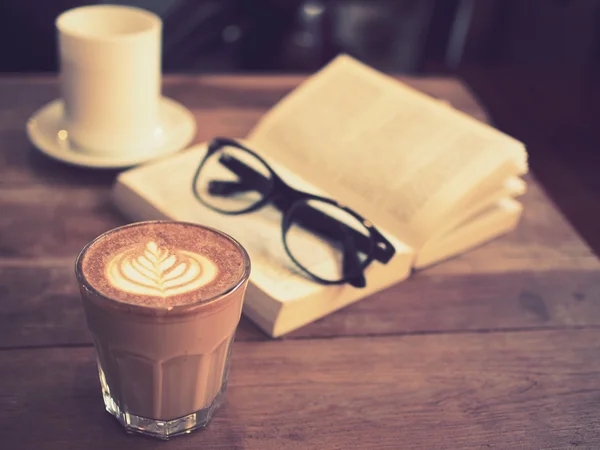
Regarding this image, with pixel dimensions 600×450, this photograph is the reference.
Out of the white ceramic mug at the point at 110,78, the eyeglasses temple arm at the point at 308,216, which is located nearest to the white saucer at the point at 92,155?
the white ceramic mug at the point at 110,78

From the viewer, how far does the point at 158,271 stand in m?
0.52

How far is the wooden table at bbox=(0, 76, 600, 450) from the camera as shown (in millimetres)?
576

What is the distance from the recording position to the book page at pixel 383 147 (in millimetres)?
812

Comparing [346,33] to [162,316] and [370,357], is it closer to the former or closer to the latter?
[370,357]

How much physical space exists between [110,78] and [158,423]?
495 mm

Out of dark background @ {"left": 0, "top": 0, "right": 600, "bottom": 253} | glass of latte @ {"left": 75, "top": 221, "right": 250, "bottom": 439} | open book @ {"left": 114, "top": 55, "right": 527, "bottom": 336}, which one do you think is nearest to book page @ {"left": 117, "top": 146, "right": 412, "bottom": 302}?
open book @ {"left": 114, "top": 55, "right": 527, "bottom": 336}

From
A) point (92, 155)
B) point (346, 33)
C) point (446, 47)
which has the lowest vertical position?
point (446, 47)

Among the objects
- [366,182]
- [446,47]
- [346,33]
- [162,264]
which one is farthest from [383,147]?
[446,47]

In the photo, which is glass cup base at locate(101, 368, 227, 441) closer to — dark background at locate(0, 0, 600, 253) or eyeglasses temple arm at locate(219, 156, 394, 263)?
eyeglasses temple arm at locate(219, 156, 394, 263)

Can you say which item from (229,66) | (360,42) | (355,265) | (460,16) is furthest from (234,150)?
(460,16)

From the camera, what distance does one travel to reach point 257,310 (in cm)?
67

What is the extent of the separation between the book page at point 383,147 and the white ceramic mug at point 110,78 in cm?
16

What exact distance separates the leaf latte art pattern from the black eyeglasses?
185 millimetres

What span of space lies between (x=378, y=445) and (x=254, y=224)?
31 cm
